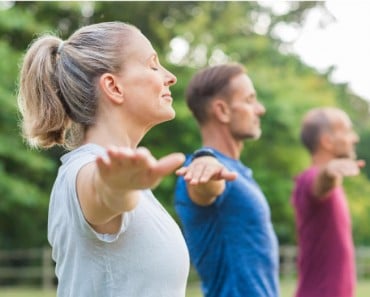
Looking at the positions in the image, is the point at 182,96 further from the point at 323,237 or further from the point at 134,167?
the point at 134,167

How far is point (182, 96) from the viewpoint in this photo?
1966 cm

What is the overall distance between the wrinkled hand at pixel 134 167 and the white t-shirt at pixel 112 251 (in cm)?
40

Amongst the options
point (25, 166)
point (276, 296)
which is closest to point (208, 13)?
point (25, 166)

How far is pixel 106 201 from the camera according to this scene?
2102 mm

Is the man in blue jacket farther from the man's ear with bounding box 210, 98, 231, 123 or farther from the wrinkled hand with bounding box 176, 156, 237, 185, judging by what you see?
the wrinkled hand with bounding box 176, 156, 237, 185

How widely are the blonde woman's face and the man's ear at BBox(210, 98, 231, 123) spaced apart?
1915 millimetres

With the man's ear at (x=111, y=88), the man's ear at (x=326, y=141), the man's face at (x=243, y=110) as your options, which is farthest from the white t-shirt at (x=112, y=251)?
the man's ear at (x=326, y=141)

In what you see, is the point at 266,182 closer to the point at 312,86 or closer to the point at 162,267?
the point at 312,86

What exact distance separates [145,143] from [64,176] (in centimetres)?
1793

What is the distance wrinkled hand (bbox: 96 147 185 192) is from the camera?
186cm

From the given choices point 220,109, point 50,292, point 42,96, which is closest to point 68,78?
point 42,96

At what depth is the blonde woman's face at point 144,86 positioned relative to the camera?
252 centimetres

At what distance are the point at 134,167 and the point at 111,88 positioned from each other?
661 mm

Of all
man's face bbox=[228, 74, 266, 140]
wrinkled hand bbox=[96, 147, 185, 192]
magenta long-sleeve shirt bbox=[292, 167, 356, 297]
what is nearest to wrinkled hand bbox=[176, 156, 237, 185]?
wrinkled hand bbox=[96, 147, 185, 192]
